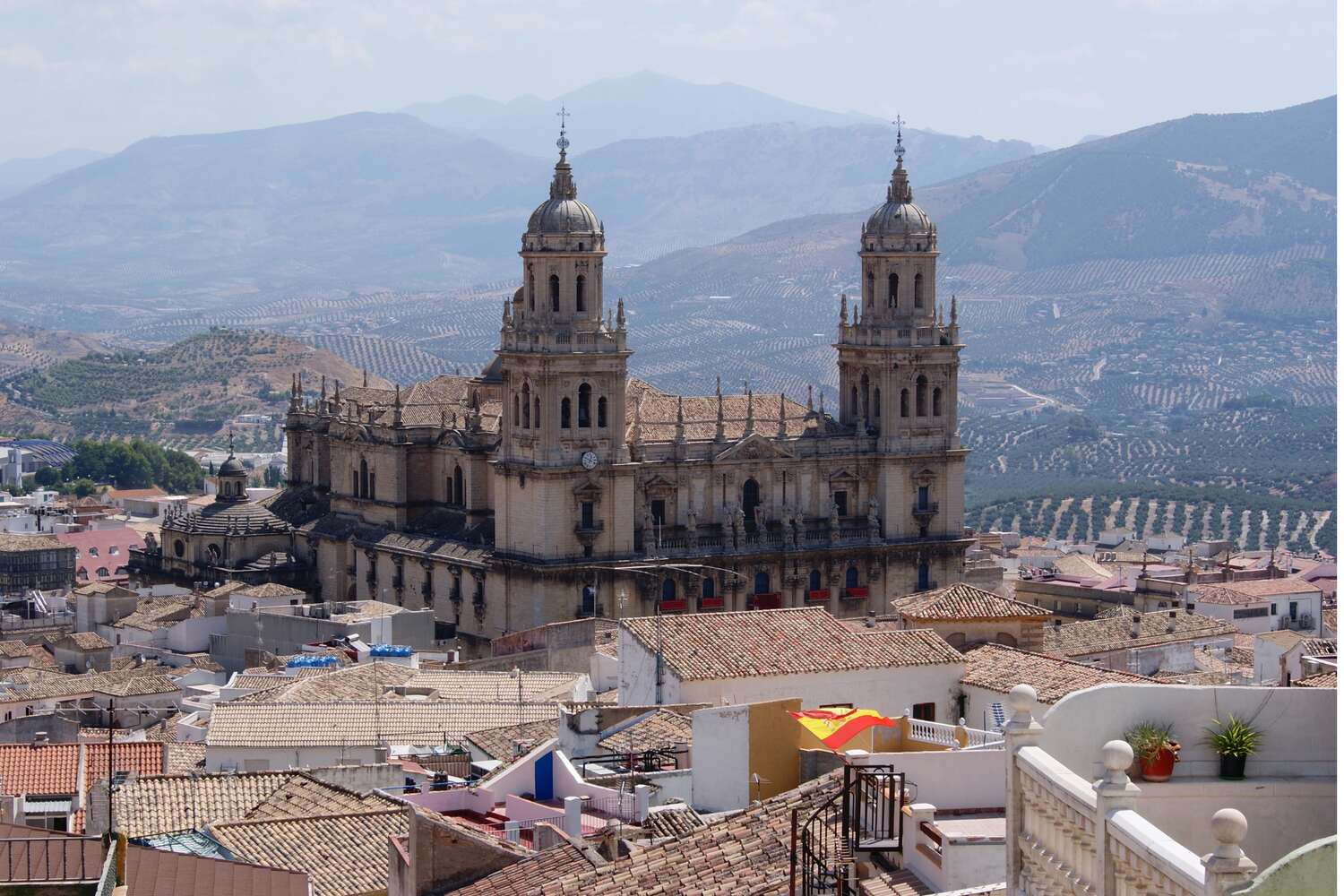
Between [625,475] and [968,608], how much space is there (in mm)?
32283

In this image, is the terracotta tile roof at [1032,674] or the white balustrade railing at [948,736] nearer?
the white balustrade railing at [948,736]

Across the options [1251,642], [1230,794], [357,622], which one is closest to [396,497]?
[357,622]

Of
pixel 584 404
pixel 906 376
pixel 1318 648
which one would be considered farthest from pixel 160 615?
pixel 1318 648

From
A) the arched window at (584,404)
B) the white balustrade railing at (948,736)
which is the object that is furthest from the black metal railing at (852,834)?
the arched window at (584,404)

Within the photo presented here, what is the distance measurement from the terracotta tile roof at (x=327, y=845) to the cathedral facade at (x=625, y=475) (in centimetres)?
4341

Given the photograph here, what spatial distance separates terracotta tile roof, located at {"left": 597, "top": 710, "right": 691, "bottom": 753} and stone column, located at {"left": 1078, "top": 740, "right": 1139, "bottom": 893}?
692 inches

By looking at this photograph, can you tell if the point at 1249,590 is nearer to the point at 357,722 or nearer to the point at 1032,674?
the point at 357,722

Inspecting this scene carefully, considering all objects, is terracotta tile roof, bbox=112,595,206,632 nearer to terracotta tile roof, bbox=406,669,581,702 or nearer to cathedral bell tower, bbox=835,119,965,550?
cathedral bell tower, bbox=835,119,965,550

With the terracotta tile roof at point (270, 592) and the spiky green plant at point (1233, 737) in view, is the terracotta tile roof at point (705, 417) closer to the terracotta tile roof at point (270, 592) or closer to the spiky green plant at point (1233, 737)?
the terracotta tile roof at point (270, 592)

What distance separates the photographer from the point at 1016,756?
41.3 ft

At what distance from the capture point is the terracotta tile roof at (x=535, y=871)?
22.2 m

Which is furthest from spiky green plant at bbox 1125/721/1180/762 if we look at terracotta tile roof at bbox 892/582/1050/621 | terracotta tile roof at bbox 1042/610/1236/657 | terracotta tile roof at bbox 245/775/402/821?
terracotta tile roof at bbox 1042/610/1236/657

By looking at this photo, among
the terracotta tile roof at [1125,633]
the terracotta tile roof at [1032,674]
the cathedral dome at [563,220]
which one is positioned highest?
the cathedral dome at [563,220]

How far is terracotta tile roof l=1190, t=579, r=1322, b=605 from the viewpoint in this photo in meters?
78.1
